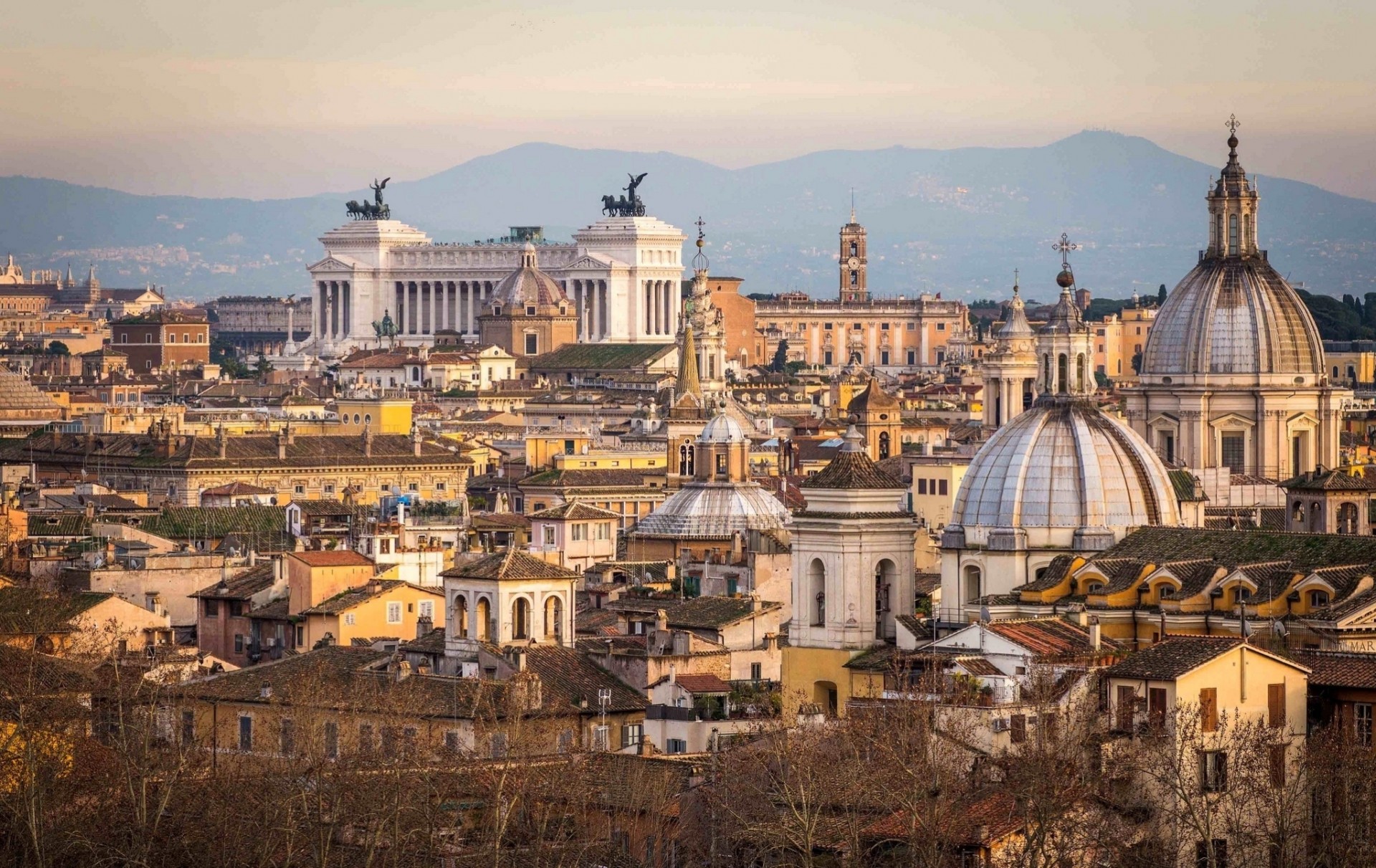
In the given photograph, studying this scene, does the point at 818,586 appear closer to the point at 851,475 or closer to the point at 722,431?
the point at 851,475

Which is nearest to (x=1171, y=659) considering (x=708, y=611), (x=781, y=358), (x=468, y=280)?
(x=708, y=611)

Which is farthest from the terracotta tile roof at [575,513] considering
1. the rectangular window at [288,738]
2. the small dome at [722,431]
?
the rectangular window at [288,738]

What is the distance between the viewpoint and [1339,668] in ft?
125

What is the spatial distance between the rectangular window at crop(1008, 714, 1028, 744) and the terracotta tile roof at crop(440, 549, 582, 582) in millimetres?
10733

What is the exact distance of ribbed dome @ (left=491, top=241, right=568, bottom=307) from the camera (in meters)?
159

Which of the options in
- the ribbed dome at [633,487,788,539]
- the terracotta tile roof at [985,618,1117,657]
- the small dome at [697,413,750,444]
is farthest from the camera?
the small dome at [697,413,750,444]

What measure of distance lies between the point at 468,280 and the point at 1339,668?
143769 mm

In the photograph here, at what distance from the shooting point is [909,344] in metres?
184

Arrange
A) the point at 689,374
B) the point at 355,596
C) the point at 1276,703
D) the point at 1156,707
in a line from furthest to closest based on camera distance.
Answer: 1. the point at 689,374
2. the point at 355,596
3. the point at 1276,703
4. the point at 1156,707

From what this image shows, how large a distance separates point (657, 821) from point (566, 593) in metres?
10.5

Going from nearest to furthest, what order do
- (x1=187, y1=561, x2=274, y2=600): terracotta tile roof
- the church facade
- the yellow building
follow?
the yellow building
(x1=187, y1=561, x2=274, y2=600): terracotta tile roof
the church facade

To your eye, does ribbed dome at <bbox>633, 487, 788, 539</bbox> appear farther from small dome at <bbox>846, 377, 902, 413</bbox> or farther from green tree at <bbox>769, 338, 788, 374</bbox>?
green tree at <bbox>769, 338, 788, 374</bbox>

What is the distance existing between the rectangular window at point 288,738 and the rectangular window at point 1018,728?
746cm

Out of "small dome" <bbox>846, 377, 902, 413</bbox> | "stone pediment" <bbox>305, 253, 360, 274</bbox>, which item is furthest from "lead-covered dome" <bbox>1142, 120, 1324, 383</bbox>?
"stone pediment" <bbox>305, 253, 360, 274</bbox>
